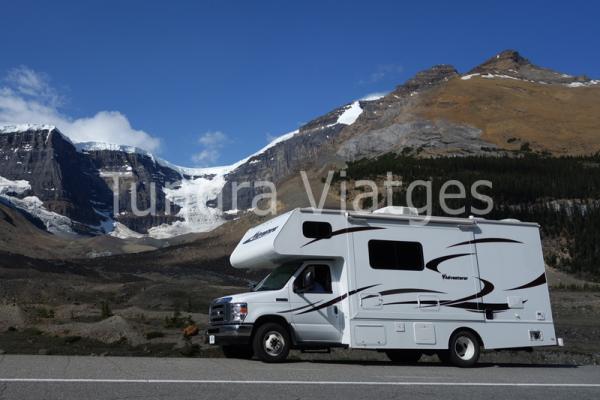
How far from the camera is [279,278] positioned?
15.4m

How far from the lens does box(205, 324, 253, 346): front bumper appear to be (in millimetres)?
14445

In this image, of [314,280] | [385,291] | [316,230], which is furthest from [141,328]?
[385,291]

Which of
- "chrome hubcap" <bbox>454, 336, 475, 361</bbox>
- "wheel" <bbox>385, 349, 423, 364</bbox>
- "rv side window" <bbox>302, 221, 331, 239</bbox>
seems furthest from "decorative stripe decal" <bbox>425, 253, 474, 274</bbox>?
"rv side window" <bbox>302, 221, 331, 239</bbox>

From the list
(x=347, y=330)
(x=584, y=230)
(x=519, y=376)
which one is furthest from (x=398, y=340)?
(x=584, y=230)

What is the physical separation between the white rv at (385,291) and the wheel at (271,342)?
0.02 meters

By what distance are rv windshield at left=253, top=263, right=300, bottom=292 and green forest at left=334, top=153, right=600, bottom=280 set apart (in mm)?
75115

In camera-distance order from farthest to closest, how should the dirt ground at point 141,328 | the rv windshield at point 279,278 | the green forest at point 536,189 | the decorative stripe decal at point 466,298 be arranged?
1. the green forest at point 536,189
2. the dirt ground at point 141,328
3. the decorative stripe decal at point 466,298
4. the rv windshield at point 279,278

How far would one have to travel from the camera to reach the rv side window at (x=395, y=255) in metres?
15.7

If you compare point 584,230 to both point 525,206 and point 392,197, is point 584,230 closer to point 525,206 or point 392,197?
point 525,206

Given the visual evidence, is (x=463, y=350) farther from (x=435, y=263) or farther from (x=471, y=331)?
(x=435, y=263)

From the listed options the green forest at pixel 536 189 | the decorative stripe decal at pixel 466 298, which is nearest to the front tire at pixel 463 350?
the decorative stripe decal at pixel 466 298

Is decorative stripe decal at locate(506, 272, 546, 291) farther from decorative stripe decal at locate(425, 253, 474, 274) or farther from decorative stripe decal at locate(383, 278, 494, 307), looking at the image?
decorative stripe decal at locate(425, 253, 474, 274)

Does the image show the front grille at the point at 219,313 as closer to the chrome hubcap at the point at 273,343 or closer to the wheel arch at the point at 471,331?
the chrome hubcap at the point at 273,343

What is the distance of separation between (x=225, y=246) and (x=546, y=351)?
379 ft
